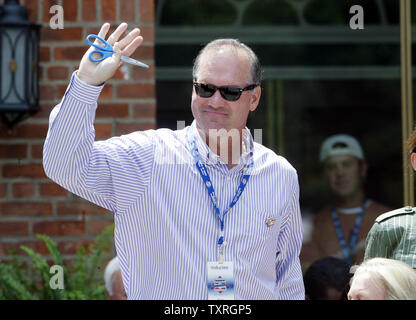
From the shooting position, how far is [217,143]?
9.61ft

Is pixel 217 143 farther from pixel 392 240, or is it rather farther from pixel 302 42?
pixel 302 42

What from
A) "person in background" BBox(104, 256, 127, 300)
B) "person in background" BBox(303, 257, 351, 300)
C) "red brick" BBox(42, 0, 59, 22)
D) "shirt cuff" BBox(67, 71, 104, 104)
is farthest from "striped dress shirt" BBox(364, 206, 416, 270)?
"red brick" BBox(42, 0, 59, 22)

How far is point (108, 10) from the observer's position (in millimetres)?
4926

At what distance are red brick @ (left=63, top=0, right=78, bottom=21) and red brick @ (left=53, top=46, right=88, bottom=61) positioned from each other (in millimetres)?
167

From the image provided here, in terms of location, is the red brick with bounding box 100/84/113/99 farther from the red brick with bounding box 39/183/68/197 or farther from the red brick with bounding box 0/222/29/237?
the red brick with bounding box 0/222/29/237

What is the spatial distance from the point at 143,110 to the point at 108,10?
587mm

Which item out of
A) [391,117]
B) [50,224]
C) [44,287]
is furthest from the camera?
[391,117]

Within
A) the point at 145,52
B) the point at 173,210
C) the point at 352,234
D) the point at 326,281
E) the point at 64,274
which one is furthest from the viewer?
the point at 352,234

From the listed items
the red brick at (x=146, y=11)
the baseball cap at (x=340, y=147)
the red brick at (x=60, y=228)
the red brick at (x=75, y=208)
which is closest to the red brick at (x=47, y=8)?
the red brick at (x=146, y=11)

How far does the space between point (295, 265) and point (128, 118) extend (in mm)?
2060

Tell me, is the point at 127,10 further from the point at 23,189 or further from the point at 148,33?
the point at 23,189

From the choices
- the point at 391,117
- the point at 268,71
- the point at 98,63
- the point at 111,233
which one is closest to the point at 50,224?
the point at 111,233

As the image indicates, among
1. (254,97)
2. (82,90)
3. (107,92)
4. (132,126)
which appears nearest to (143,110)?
(132,126)

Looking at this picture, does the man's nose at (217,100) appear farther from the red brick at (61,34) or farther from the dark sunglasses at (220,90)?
the red brick at (61,34)
